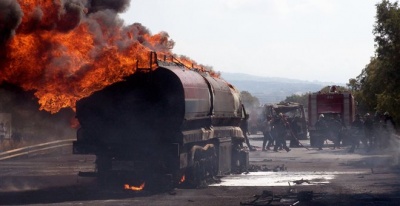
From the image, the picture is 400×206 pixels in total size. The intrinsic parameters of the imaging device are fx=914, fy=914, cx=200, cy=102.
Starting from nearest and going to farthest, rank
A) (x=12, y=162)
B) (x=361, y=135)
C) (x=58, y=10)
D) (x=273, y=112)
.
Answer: (x=58, y=10), (x=12, y=162), (x=361, y=135), (x=273, y=112)

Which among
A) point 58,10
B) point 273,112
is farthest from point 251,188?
point 273,112

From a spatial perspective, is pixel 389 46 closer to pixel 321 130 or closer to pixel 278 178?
pixel 321 130

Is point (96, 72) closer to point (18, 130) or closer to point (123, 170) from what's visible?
point (123, 170)

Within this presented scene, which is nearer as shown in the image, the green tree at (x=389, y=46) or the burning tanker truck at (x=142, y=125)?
the burning tanker truck at (x=142, y=125)

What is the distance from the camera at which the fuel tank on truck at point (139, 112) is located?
21.1 m

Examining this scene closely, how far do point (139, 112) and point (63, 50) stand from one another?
242 centimetres

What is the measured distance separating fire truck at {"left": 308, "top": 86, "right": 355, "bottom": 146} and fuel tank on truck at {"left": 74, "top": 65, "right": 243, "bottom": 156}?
30.2 m

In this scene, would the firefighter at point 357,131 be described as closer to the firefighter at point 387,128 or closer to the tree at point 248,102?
the firefighter at point 387,128

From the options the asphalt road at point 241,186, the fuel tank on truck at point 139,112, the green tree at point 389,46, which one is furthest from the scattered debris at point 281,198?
the green tree at point 389,46

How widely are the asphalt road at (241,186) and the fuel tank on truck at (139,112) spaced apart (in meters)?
1.23

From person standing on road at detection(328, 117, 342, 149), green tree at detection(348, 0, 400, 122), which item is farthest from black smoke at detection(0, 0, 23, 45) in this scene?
person standing on road at detection(328, 117, 342, 149)

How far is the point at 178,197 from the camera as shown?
1988 centimetres

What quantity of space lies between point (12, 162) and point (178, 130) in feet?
40.6

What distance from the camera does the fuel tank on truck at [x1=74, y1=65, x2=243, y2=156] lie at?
2108cm
